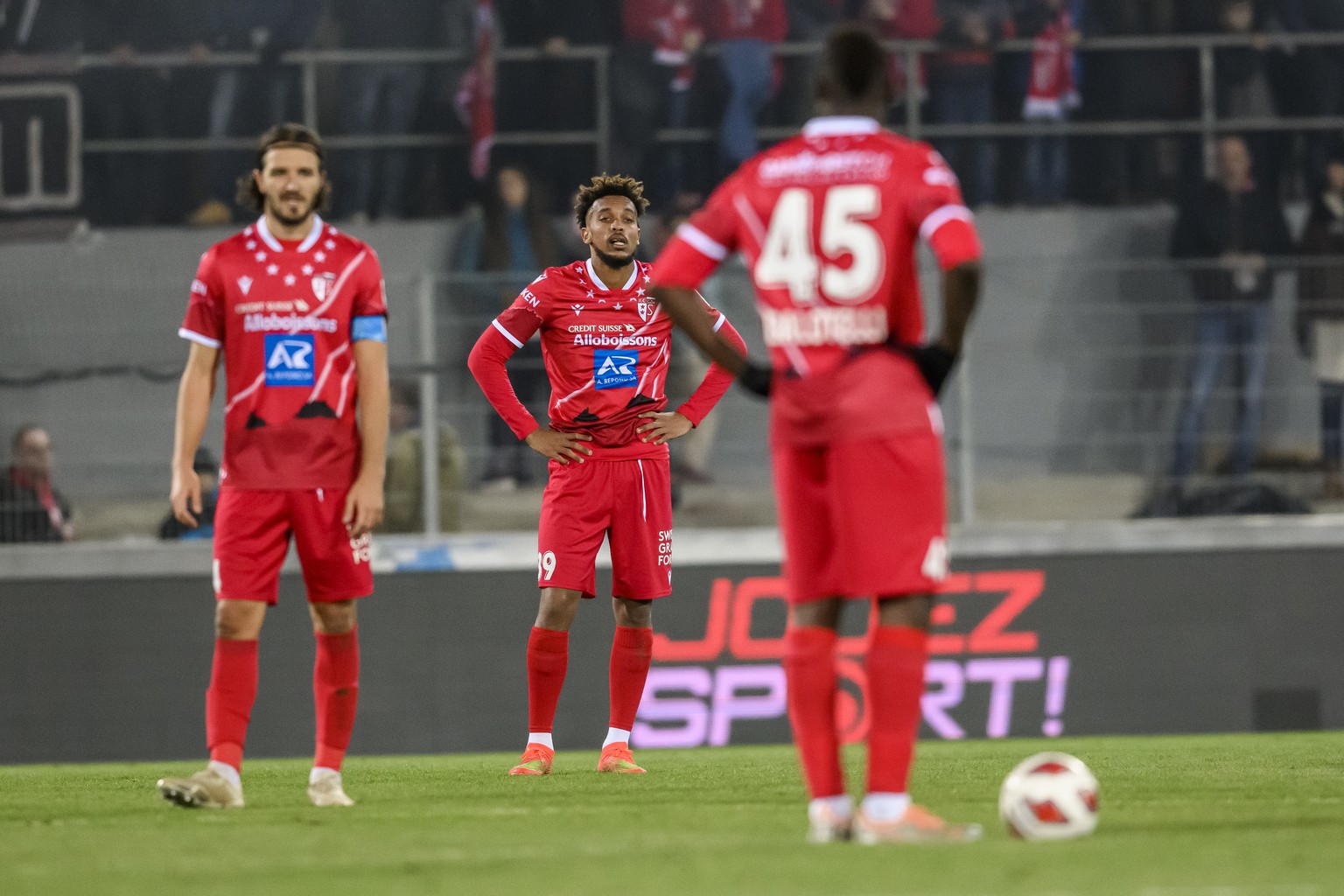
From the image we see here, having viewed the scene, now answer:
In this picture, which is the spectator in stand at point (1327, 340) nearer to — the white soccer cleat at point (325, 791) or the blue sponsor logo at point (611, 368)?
the blue sponsor logo at point (611, 368)

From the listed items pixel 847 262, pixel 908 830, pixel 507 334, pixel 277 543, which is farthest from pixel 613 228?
pixel 908 830

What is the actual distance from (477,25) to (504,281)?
3853 mm

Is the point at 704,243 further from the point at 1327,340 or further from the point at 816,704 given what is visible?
the point at 1327,340

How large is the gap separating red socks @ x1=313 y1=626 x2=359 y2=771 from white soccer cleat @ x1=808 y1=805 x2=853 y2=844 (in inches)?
70.8

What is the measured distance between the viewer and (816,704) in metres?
4.43

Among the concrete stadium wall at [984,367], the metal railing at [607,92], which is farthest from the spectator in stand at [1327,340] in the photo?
the metal railing at [607,92]

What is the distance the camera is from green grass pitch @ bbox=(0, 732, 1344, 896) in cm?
385

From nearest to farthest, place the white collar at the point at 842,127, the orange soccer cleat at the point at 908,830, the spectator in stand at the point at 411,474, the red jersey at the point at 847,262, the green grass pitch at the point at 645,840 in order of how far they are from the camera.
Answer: the green grass pitch at the point at 645,840 < the orange soccer cleat at the point at 908,830 < the red jersey at the point at 847,262 < the white collar at the point at 842,127 < the spectator in stand at the point at 411,474

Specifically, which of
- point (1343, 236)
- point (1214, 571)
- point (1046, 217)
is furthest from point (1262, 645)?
point (1046, 217)

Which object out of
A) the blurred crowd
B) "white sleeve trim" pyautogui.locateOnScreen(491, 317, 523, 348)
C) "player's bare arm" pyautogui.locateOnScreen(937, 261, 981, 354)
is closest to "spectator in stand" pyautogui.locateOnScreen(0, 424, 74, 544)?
the blurred crowd

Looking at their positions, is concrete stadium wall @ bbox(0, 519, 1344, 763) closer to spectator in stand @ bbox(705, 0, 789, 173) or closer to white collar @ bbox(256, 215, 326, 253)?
spectator in stand @ bbox(705, 0, 789, 173)

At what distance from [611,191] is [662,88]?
6.66 meters

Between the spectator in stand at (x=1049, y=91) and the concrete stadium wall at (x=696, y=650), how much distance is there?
3.71 metres

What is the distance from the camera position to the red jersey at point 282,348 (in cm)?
555
